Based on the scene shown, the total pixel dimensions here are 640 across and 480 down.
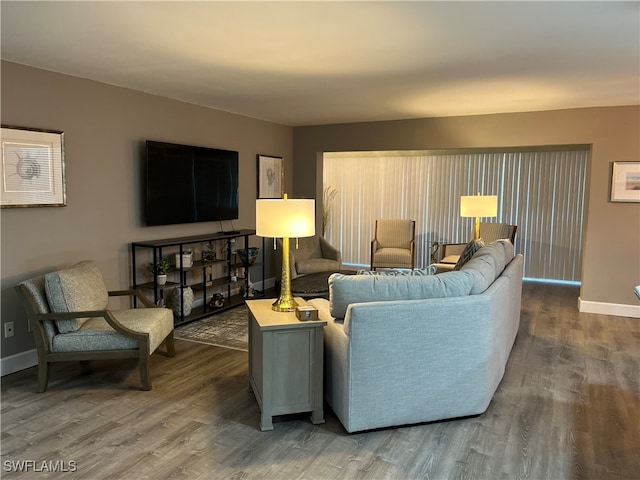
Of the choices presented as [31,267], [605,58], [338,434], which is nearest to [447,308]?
[338,434]

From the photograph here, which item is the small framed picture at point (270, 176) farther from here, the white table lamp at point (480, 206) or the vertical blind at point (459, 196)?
the white table lamp at point (480, 206)

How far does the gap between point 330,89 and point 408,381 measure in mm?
2816

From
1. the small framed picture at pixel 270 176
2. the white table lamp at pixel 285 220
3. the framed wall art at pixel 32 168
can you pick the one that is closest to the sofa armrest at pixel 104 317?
the framed wall art at pixel 32 168

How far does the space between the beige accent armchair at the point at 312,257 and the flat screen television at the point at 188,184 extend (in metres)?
0.95

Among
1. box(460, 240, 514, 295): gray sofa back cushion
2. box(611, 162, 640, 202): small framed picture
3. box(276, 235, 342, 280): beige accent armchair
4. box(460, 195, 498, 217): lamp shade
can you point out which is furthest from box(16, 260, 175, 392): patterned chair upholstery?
box(611, 162, 640, 202): small framed picture

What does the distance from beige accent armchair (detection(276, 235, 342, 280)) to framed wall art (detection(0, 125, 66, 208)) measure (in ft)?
9.02

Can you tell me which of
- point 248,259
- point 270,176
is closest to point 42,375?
point 248,259

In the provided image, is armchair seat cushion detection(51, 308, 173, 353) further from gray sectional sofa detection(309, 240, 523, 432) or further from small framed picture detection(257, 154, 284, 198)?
small framed picture detection(257, 154, 284, 198)

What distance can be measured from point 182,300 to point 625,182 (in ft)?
16.1

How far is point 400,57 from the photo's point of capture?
11.1 ft

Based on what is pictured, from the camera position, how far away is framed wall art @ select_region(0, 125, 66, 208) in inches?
137

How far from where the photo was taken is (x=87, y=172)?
→ 13.6 feet

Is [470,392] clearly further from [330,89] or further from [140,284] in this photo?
[140,284]

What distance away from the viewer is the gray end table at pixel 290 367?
8.99 feet
